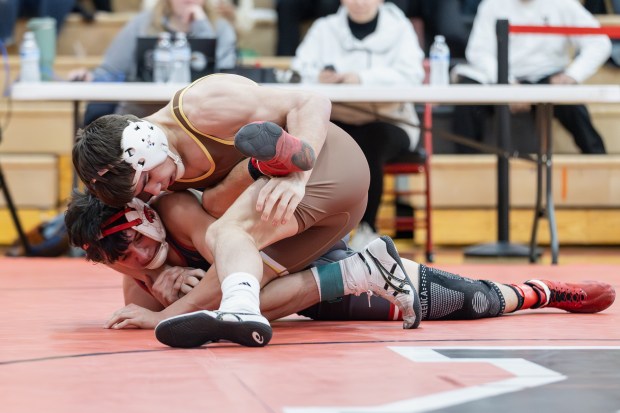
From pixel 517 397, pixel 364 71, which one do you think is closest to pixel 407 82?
pixel 364 71

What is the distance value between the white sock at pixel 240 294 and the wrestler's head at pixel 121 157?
1.19 ft

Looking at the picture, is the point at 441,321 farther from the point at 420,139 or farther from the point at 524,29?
the point at 420,139

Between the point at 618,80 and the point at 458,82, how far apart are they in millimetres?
1512

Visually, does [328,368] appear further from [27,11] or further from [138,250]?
[27,11]

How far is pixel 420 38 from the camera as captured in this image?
7.09 m

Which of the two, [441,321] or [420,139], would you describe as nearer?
[441,321]

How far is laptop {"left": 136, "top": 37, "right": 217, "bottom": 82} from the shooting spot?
554 cm

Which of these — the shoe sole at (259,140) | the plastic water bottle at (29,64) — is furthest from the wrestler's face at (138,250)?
the plastic water bottle at (29,64)

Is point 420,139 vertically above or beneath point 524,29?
beneath

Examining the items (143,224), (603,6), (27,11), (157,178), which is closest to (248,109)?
(157,178)

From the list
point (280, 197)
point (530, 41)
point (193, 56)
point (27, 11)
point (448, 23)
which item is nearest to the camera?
point (280, 197)

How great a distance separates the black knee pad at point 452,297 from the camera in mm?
3084

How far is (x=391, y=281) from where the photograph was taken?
9.41 feet

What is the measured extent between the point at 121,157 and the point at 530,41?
411cm
